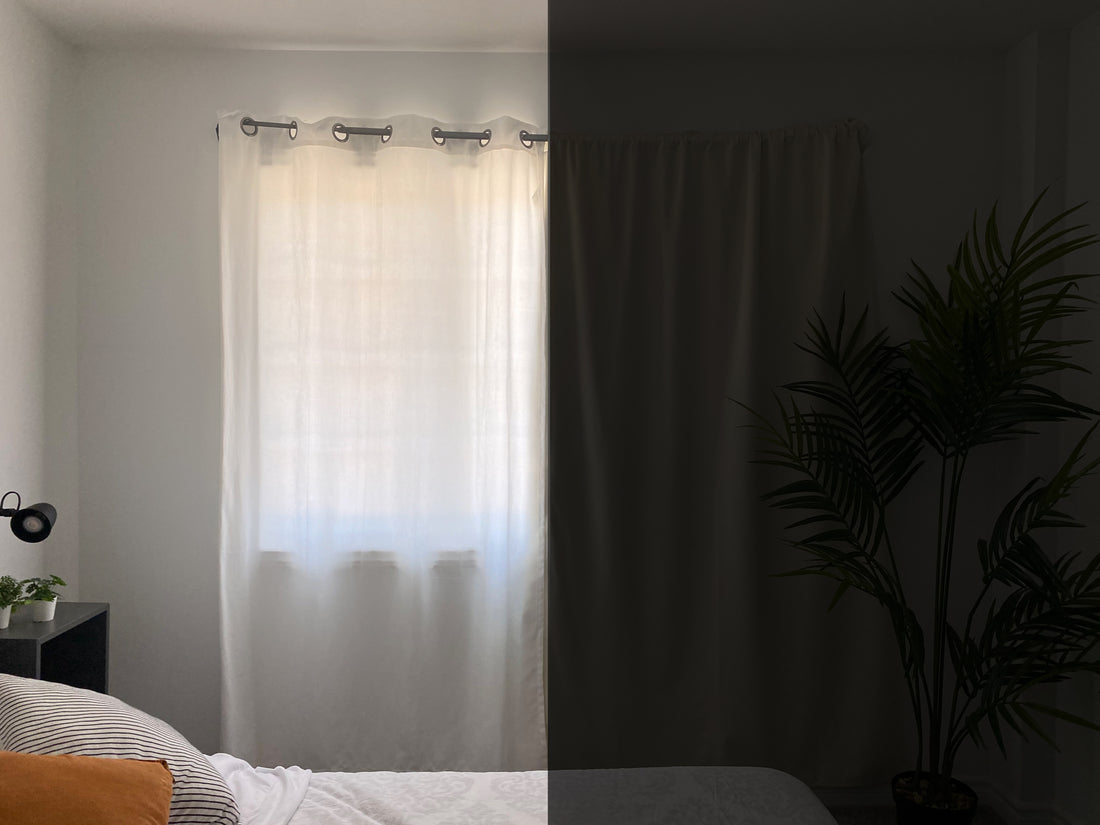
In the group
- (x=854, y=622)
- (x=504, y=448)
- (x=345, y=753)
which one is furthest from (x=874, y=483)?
(x=345, y=753)

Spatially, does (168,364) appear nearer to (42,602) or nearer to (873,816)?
(42,602)

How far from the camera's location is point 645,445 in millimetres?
146

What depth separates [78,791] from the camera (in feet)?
2.76

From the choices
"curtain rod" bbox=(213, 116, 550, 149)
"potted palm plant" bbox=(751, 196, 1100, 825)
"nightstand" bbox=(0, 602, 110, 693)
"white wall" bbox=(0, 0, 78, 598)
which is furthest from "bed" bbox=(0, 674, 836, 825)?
"curtain rod" bbox=(213, 116, 550, 149)

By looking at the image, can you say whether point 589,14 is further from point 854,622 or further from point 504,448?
point 504,448

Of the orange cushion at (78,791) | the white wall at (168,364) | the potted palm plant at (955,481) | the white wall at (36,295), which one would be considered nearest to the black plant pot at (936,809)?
the potted palm plant at (955,481)

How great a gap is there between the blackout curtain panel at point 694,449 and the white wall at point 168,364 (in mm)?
1880

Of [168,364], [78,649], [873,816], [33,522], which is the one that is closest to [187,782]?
[33,522]

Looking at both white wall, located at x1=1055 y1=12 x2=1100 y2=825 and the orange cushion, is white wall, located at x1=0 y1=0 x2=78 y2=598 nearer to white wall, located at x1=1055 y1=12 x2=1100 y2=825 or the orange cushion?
the orange cushion

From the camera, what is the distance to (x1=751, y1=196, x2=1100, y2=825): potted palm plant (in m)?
0.12

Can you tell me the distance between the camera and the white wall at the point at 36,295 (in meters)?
1.62

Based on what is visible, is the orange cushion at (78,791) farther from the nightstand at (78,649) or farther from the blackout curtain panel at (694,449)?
the blackout curtain panel at (694,449)

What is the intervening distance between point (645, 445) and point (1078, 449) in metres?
0.07

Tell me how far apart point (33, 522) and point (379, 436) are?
0.73m
